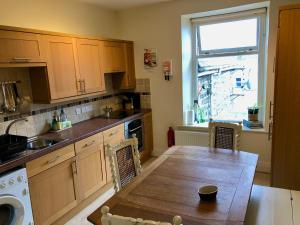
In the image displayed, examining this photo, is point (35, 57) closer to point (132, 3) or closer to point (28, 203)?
point (28, 203)

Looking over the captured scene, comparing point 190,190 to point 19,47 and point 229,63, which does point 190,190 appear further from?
point 229,63

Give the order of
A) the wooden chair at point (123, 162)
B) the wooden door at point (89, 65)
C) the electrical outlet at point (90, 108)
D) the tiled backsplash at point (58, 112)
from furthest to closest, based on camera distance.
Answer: the electrical outlet at point (90, 108) < the wooden door at point (89, 65) < the tiled backsplash at point (58, 112) < the wooden chair at point (123, 162)

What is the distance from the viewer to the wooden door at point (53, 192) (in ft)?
7.36

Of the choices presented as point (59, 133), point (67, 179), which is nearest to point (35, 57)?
point (59, 133)

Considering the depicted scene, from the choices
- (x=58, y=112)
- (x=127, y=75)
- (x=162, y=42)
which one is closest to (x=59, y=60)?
(x=58, y=112)

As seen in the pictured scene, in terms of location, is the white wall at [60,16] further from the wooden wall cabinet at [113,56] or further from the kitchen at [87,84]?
the wooden wall cabinet at [113,56]

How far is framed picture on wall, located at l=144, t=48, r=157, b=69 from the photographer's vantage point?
394cm

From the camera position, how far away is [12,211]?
206cm

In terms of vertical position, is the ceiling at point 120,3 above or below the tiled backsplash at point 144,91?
above

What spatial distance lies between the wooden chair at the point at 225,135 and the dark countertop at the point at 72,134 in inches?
51.4

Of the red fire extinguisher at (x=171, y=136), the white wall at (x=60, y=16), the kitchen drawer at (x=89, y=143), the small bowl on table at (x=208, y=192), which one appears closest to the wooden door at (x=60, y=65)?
the white wall at (x=60, y=16)

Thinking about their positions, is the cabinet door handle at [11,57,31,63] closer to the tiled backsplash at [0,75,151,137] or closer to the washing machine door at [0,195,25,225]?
the tiled backsplash at [0,75,151,137]

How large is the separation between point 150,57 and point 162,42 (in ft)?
1.00

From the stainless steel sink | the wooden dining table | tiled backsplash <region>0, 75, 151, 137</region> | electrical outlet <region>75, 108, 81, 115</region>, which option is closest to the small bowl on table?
the wooden dining table
